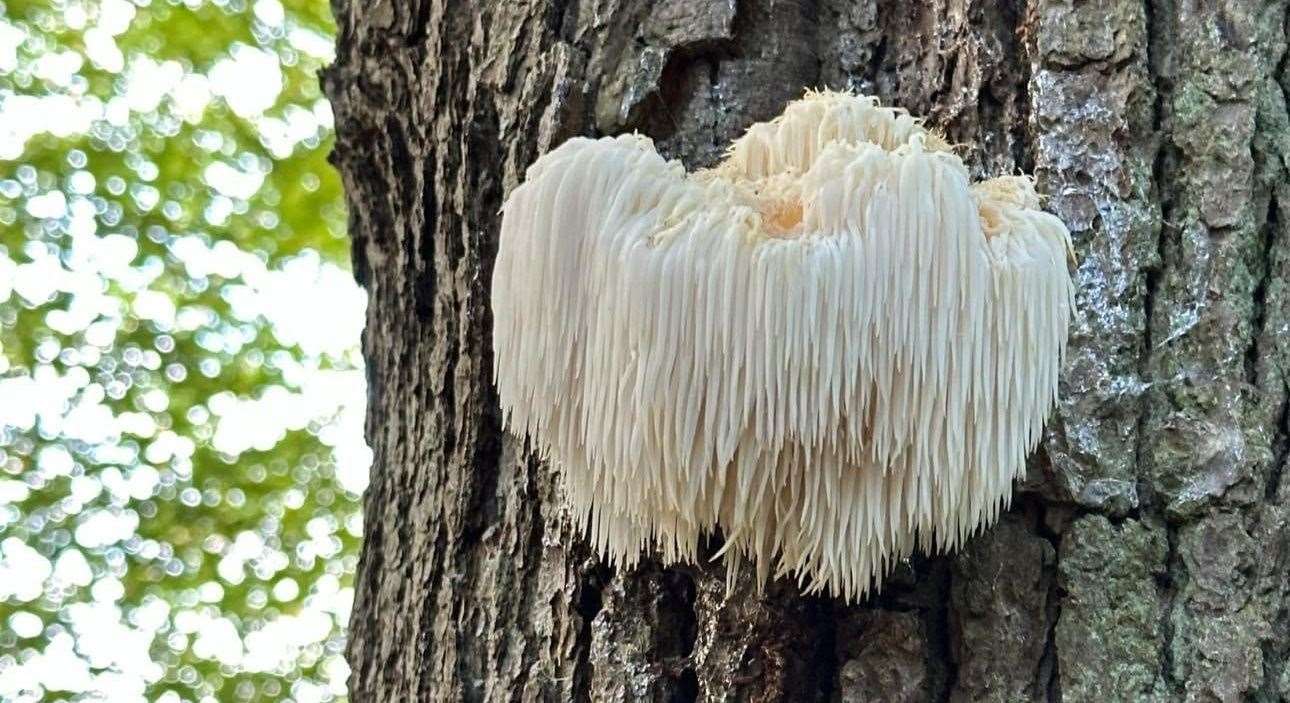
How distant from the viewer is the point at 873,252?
1268 mm

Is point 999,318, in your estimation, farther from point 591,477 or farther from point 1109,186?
point 591,477

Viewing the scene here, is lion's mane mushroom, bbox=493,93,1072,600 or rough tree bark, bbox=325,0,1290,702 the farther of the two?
rough tree bark, bbox=325,0,1290,702

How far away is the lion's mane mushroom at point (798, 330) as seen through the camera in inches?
50.4

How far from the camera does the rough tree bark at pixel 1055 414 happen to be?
1.62 m

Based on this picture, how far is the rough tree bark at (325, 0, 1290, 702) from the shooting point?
1.62 metres

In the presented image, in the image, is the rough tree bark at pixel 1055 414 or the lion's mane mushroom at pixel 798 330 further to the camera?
the rough tree bark at pixel 1055 414

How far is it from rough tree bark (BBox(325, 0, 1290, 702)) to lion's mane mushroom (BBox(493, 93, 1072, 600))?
0.23 meters

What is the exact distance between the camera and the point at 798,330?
128 cm

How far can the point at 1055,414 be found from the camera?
1.64 meters

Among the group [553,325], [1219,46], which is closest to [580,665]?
[553,325]

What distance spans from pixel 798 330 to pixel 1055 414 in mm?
664

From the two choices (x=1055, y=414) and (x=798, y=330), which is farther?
(x=1055, y=414)

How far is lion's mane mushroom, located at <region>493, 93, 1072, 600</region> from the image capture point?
4.20 ft

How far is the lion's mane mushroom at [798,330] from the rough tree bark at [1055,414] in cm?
23
